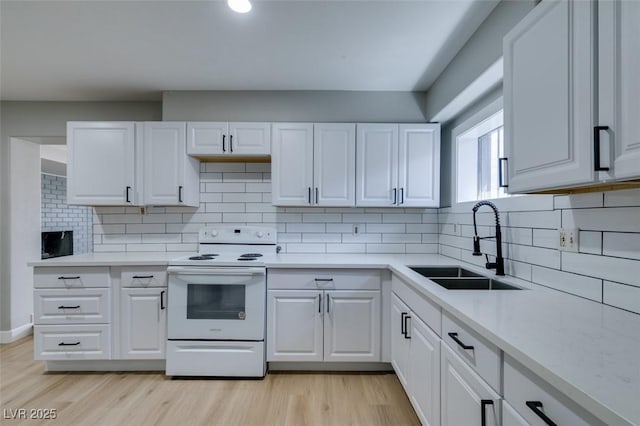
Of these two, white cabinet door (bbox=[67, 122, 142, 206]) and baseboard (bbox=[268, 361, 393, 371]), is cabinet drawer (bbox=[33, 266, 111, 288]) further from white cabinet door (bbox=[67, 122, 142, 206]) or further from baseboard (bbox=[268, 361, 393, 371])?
baseboard (bbox=[268, 361, 393, 371])

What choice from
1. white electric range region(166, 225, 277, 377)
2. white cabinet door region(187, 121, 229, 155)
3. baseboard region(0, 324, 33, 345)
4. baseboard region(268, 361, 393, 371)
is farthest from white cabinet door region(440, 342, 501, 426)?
baseboard region(0, 324, 33, 345)

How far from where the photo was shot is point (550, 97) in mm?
1120

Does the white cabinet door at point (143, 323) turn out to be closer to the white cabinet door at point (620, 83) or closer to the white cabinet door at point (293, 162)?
the white cabinet door at point (293, 162)

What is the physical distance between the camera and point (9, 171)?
3266 millimetres

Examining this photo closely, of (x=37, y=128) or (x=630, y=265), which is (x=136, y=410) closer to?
(x=630, y=265)

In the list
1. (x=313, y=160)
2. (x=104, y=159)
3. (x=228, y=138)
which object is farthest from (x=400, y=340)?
(x=104, y=159)

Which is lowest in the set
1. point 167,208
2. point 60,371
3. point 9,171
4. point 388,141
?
point 60,371

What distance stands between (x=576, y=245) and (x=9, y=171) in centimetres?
476

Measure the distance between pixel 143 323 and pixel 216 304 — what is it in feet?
2.03

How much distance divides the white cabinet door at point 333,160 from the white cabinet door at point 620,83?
6.33 feet

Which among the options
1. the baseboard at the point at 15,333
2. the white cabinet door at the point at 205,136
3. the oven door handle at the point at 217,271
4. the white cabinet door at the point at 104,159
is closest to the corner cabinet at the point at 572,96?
the oven door handle at the point at 217,271

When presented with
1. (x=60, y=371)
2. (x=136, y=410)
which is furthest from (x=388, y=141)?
(x=60, y=371)

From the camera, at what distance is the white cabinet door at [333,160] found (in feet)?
9.13

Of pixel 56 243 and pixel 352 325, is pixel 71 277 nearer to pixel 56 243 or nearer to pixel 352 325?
pixel 352 325
